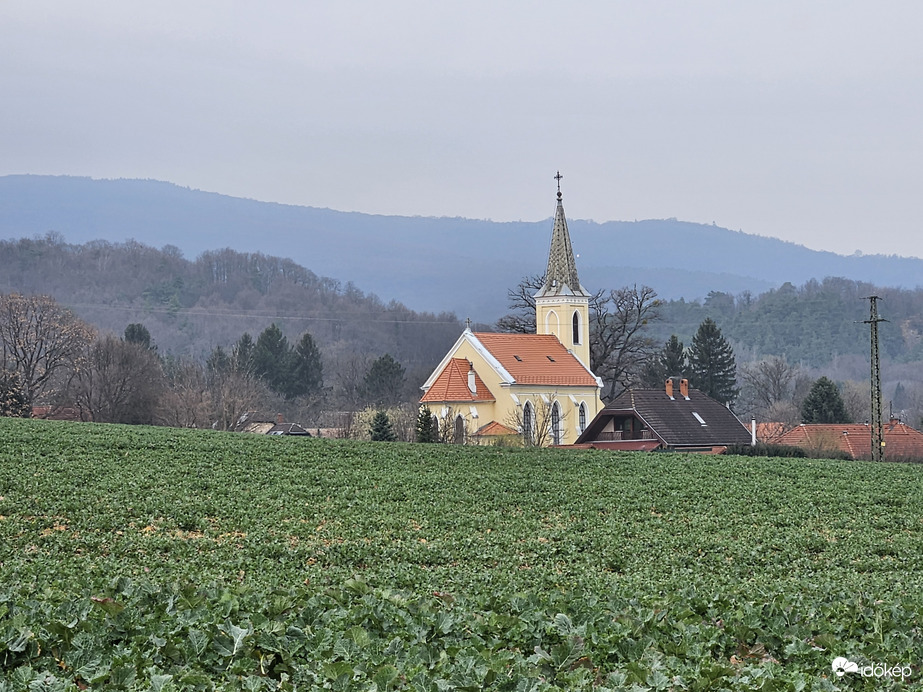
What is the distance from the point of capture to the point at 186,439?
28.5 metres

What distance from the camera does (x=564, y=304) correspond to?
68250 mm

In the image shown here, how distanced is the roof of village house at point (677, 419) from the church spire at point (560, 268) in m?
10.2

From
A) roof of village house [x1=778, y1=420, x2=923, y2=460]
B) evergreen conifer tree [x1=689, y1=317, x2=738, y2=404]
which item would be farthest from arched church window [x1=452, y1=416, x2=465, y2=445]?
evergreen conifer tree [x1=689, y1=317, x2=738, y2=404]

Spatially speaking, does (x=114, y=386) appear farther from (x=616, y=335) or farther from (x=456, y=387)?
(x=616, y=335)

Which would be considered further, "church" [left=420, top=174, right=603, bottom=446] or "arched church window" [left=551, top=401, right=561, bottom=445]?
"arched church window" [left=551, top=401, right=561, bottom=445]

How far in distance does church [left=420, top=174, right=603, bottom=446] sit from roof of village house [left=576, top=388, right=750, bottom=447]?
8.69 feet

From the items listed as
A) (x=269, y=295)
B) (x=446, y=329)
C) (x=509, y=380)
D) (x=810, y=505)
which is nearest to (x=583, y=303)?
(x=509, y=380)

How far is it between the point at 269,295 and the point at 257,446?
16088 cm

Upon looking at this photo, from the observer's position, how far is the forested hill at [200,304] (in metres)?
155

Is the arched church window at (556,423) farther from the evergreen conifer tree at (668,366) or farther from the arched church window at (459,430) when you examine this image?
the evergreen conifer tree at (668,366)

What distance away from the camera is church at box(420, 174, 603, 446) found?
198 ft

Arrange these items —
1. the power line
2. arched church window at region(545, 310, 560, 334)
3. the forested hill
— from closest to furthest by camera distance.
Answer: arched church window at region(545, 310, 560, 334), the forested hill, the power line

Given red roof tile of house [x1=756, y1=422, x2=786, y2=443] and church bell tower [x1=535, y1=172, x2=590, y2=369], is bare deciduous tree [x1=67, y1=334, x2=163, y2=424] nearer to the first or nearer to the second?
church bell tower [x1=535, y1=172, x2=590, y2=369]

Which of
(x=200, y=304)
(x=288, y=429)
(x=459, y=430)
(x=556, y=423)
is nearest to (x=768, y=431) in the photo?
(x=556, y=423)
